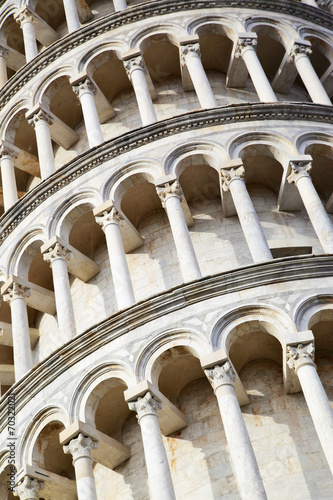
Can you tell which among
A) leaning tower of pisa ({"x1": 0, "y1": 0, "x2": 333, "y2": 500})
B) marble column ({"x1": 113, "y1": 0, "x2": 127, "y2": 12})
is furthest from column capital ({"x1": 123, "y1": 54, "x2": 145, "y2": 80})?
marble column ({"x1": 113, "y1": 0, "x2": 127, "y2": 12})

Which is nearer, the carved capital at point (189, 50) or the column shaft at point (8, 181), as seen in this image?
the column shaft at point (8, 181)

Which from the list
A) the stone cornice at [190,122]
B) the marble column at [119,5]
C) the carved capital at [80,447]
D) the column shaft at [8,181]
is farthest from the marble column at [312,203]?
the marble column at [119,5]

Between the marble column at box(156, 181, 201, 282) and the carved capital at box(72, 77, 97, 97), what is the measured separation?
172 inches

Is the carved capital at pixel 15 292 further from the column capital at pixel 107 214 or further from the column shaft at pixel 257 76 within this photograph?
the column shaft at pixel 257 76

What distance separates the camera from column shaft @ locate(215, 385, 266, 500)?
1232cm

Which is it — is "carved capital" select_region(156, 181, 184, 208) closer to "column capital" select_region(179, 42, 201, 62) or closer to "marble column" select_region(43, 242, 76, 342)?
"marble column" select_region(43, 242, 76, 342)

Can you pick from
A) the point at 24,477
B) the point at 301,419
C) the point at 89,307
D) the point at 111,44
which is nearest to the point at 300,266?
the point at 301,419

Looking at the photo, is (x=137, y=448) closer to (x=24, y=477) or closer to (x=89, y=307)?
(x=24, y=477)

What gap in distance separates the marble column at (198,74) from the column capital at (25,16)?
5169 millimetres

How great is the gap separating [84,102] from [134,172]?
9.93ft

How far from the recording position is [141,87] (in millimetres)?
19609

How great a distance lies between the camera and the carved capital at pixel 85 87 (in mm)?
20438

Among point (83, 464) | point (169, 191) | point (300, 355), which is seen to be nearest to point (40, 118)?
point (169, 191)

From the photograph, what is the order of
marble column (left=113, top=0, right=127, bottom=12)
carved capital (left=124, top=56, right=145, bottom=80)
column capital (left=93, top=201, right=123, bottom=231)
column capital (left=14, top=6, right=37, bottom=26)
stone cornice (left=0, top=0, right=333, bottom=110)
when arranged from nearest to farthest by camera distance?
column capital (left=93, top=201, right=123, bottom=231), carved capital (left=124, top=56, right=145, bottom=80), stone cornice (left=0, top=0, right=333, bottom=110), marble column (left=113, top=0, right=127, bottom=12), column capital (left=14, top=6, right=37, bottom=26)
